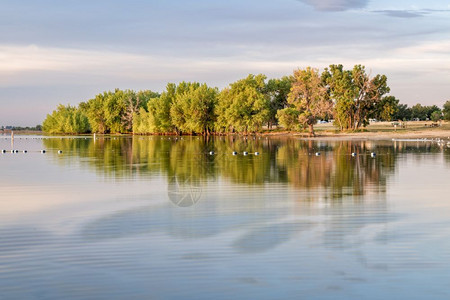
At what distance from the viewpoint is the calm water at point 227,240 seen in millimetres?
9992

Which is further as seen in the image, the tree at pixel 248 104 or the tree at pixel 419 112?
the tree at pixel 419 112

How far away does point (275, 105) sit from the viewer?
403 feet

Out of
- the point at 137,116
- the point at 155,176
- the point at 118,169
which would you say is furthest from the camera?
the point at 137,116

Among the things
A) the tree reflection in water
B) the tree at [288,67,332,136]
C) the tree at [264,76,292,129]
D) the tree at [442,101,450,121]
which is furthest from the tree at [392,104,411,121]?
the tree reflection in water

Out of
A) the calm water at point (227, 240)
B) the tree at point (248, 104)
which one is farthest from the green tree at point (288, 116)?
the calm water at point (227, 240)

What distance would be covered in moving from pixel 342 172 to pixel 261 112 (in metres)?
84.4

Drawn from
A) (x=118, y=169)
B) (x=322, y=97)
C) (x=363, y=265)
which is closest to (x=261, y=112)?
(x=322, y=97)

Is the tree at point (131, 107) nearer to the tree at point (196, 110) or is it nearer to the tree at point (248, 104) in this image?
the tree at point (196, 110)

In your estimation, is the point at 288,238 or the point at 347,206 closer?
the point at 288,238

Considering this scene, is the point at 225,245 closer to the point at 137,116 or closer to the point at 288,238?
the point at 288,238

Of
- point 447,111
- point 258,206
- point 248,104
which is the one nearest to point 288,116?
point 248,104

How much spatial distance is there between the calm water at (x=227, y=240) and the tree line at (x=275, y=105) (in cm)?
7848

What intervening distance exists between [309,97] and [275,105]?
1967 centimetres

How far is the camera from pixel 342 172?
31609 mm
